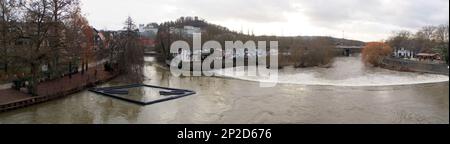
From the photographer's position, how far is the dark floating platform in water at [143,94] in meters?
17.3

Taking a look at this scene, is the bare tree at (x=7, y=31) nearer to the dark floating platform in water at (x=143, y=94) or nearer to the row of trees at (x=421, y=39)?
the dark floating platform in water at (x=143, y=94)

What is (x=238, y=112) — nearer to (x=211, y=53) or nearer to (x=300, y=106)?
(x=300, y=106)

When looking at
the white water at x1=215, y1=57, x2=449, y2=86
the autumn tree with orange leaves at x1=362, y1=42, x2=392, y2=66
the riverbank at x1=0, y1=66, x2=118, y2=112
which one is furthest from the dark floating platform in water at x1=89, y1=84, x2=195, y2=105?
the autumn tree with orange leaves at x1=362, y1=42, x2=392, y2=66

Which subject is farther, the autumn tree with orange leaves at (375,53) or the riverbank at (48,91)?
the autumn tree with orange leaves at (375,53)

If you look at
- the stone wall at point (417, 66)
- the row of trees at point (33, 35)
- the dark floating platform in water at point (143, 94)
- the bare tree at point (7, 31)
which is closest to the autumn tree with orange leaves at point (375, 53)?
the stone wall at point (417, 66)

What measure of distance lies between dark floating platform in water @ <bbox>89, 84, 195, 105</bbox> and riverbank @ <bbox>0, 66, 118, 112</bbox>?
1.35 m

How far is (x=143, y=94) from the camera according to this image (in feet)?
63.5

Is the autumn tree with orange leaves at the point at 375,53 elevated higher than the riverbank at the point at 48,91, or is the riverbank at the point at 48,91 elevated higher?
the autumn tree with orange leaves at the point at 375,53

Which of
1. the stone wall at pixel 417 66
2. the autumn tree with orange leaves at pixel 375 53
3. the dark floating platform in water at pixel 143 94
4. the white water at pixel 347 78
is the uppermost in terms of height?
the autumn tree with orange leaves at pixel 375 53

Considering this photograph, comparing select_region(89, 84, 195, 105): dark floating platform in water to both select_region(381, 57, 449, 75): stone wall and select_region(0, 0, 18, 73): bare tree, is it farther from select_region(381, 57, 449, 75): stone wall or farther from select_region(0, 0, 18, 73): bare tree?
select_region(381, 57, 449, 75): stone wall

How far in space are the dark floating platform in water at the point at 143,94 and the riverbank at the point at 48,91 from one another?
1.35m

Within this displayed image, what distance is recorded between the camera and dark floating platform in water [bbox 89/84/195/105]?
17269 millimetres

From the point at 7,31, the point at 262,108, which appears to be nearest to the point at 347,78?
the point at 262,108
